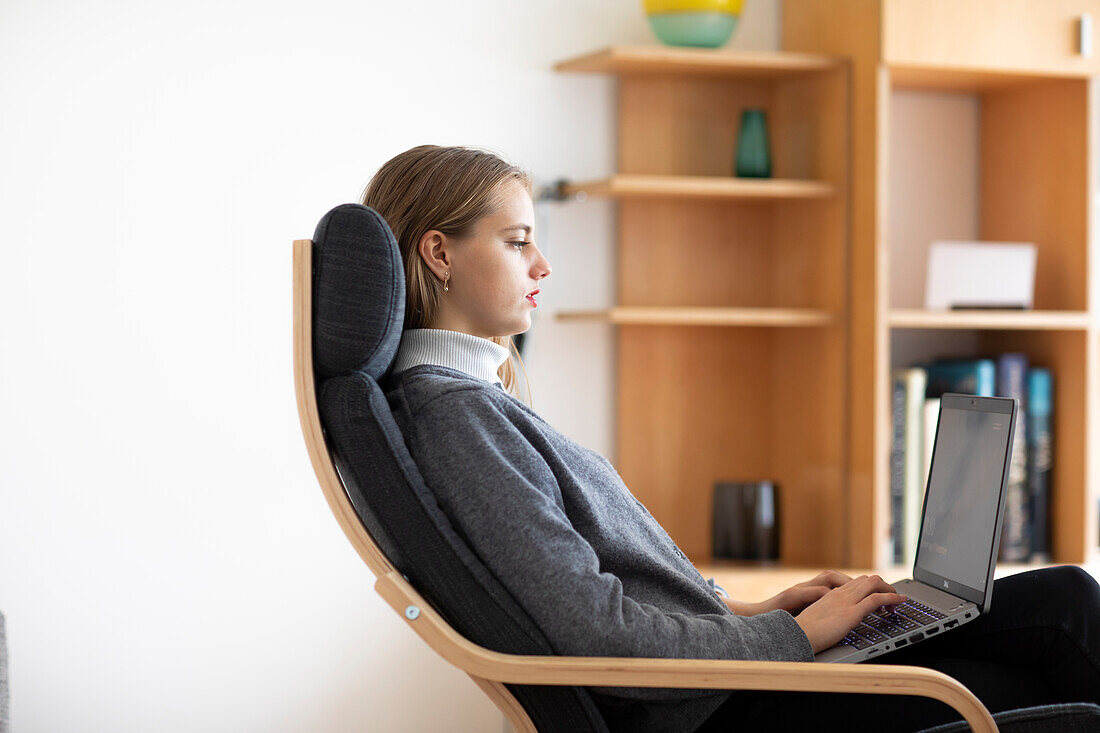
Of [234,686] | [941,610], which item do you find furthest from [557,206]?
[941,610]

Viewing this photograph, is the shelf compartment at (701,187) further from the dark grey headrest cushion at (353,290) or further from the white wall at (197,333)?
the dark grey headrest cushion at (353,290)

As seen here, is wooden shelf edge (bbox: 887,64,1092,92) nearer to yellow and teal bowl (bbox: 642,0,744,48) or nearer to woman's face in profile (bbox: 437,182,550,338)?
yellow and teal bowl (bbox: 642,0,744,48)

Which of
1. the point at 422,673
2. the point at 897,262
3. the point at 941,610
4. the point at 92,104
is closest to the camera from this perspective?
the point at 941,610

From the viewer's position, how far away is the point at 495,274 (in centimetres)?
156

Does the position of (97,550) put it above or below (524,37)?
below

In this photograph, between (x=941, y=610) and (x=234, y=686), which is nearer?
(x=941, y=610)

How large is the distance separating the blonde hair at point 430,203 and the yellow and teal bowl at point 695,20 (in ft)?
3.99

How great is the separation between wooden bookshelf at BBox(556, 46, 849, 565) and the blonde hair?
113 cm

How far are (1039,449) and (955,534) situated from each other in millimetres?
1353

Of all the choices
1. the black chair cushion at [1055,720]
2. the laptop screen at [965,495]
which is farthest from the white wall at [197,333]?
the black chair cushion at [1055,720]

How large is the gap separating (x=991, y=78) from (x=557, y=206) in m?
1.03

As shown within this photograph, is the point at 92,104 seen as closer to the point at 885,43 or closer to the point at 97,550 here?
the point at 97,550

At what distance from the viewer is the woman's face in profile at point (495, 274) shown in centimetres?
155

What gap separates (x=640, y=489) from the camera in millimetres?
2820
